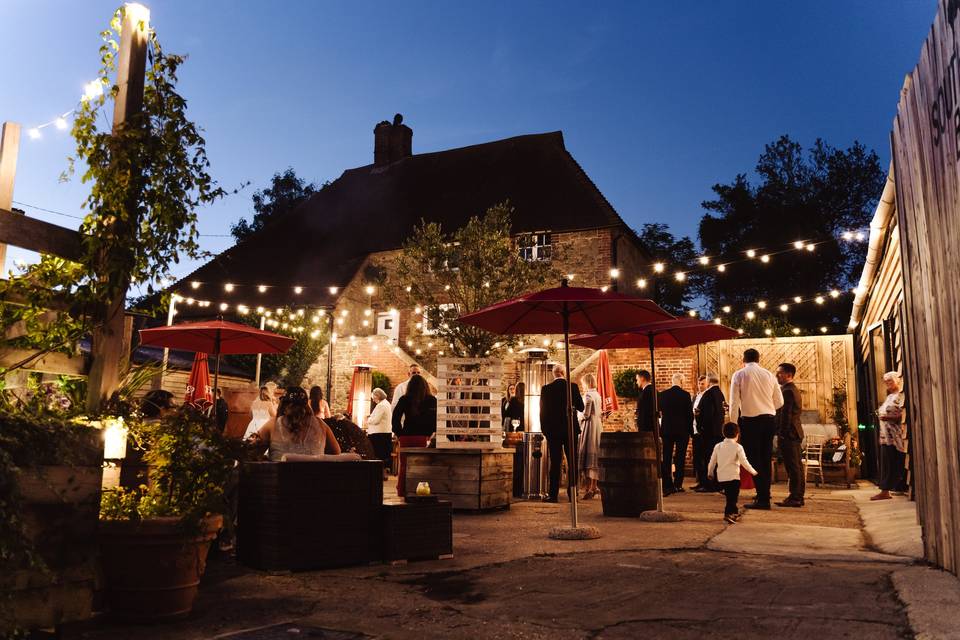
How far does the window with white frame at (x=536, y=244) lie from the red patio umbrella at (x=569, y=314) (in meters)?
14.5

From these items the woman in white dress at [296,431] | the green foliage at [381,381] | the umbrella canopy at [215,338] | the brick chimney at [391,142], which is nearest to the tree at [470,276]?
the green foliage at [381,381]

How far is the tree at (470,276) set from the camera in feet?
61.7

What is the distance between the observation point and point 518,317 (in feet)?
22.5

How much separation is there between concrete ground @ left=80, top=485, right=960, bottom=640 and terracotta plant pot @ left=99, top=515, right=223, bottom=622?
89 millimetres

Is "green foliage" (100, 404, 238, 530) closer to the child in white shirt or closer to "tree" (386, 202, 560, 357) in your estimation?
the child in white shirt

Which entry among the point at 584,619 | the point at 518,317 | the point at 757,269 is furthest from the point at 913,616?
the point at 757,269

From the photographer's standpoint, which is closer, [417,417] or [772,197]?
[417,417]

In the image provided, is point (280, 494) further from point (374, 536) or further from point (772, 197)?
point (772, 197)

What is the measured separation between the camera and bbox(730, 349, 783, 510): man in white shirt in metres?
7.91

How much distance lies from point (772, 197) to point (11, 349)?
3663 centimetres

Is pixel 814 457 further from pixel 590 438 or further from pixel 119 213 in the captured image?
pixel 119 213

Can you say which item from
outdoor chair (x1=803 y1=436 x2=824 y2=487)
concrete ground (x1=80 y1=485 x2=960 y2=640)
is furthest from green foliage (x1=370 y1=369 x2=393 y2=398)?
concrete ground (x1=80 y1=485 x2=960 y2=640)

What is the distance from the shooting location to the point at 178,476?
11.5ft

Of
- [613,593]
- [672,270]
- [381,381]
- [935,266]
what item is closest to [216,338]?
[613,593]
